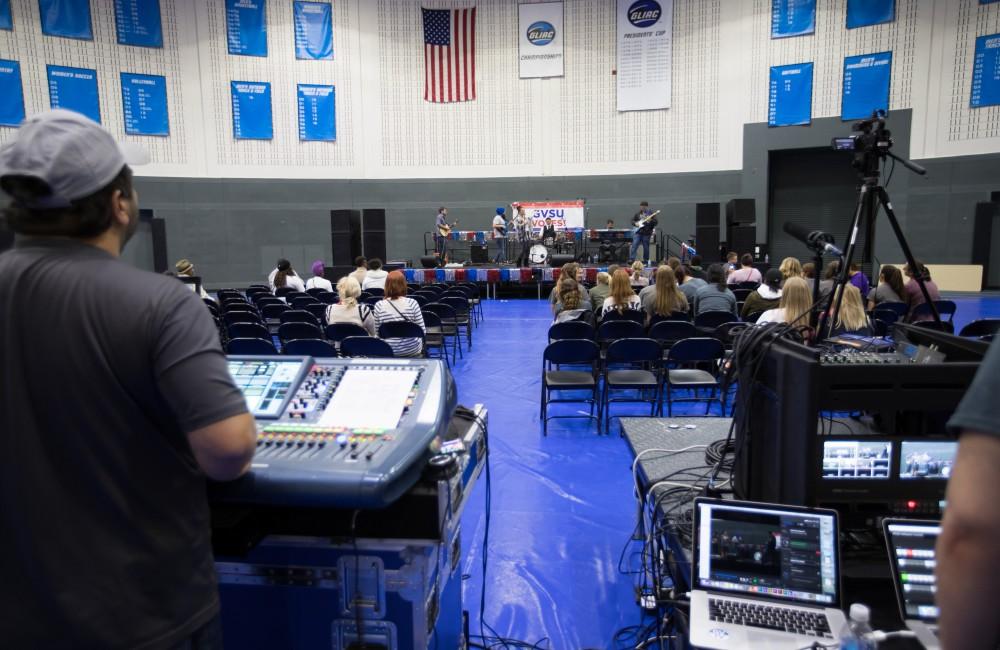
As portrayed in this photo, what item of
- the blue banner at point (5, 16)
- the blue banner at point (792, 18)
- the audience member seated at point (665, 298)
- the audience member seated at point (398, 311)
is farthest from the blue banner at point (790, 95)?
the blue banner at point (5, 16)

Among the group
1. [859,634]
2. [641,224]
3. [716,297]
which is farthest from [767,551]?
[641,224]

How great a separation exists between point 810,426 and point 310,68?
55.9 feet

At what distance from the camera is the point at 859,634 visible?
4.85 feet

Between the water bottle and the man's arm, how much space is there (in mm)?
748

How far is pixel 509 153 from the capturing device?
1666 centimetres

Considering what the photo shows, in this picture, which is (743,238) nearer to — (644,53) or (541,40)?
(644,53)

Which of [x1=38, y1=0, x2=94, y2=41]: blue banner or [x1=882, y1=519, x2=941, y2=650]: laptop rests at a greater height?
[x1=38, y1=0, x2=94, y2=41]: blue banner

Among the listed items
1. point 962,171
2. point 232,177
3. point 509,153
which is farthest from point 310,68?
point 962,171

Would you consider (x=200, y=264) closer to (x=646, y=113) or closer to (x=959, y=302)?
(x=646, y=113)

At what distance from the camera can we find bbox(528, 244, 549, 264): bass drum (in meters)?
15.1

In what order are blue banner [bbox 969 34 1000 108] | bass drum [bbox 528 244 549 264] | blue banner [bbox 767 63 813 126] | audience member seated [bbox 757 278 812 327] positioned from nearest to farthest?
1. audience member seated [bbox 757 278 812 327]
2. blue banner [bbox 969 34 1000 108]
3. blue banner [bbox 767 63 813 126]
4. bass drum [bbox 528 244 549 264]

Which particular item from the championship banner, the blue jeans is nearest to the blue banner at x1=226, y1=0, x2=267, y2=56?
the championship banner

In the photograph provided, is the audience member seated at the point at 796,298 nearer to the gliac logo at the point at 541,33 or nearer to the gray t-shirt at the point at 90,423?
the gray t-shirt at the point at 90,423

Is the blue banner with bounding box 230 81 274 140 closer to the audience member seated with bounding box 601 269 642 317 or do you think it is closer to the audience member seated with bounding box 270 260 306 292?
the audience member seated with bounding box 270 260 306 292
